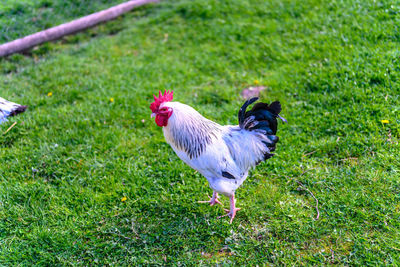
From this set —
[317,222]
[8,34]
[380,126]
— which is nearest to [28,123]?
[8,34]

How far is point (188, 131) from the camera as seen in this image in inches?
127

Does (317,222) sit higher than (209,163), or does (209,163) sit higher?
(209,163)

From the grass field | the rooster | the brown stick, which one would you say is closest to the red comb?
the rooster

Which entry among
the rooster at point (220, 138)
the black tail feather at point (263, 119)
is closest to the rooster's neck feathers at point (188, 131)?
the rooster at point (220, 138)

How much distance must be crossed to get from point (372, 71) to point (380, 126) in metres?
1.05

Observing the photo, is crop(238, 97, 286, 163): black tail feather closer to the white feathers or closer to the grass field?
the white feathers

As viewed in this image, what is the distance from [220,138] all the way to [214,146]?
5.4 inches

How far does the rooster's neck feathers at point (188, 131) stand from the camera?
126 inches

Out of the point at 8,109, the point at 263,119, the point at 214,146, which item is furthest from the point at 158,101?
the point at 8,109

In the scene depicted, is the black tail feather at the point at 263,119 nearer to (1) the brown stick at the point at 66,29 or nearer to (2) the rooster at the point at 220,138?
(2) the rooster at the point at 220,138

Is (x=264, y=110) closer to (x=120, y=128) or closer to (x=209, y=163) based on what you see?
(x=209, y=163)

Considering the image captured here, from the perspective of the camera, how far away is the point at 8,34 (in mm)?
6363

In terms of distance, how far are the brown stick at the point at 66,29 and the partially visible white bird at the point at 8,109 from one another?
6.24 feet

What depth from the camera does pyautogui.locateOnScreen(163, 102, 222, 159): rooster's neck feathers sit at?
126 inches
